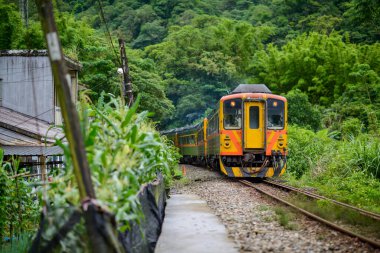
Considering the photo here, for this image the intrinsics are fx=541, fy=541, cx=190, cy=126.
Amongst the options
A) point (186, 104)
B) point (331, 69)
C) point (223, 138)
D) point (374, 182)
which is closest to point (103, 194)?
point (374, 182)

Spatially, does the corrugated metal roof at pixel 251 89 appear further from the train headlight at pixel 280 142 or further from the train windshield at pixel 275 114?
the train headlight at pixel 280 142

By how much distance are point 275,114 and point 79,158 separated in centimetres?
1340

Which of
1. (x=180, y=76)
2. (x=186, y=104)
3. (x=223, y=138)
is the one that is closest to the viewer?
(x=223, y=138)

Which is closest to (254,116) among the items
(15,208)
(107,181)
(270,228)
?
(270,228)

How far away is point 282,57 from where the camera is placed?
39.0 meters

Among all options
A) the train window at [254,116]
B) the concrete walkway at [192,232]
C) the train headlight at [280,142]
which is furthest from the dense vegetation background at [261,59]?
the concrete walkway at [192,232]

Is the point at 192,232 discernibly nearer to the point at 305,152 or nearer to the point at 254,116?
the point at 254,116

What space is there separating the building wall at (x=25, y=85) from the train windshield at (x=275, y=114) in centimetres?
702

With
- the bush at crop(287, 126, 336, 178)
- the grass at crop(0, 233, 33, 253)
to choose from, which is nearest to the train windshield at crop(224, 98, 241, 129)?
the bush at crop(287, 126, 336, 178)

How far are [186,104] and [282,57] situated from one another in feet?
36.8

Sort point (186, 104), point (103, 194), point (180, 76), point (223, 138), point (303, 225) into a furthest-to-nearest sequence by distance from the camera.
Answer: point (180, 76) < point (186, 104) < point (223, 138) < point (303, 225) < point (103, 194)

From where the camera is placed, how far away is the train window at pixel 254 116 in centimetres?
1720

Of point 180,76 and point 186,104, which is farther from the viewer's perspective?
point 180,76

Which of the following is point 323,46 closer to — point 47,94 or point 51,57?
point 47,94
